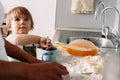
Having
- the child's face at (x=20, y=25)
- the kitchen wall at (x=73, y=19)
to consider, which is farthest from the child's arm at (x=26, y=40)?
the kitchen wall at (x=73, y=19)

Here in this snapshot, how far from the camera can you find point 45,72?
0.64 m

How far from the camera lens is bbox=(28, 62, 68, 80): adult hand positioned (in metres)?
0.61

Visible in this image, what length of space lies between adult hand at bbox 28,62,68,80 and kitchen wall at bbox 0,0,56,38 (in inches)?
96.9

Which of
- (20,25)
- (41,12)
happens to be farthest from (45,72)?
(41,12)

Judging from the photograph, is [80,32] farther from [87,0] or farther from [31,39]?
[31,39]

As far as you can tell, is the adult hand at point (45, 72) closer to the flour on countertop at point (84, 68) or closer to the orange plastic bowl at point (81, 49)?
the flour on countertop at point (84, 68)

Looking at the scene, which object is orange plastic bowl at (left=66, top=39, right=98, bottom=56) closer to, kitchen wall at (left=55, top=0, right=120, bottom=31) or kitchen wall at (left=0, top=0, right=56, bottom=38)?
kitchen wall at (left=55, top=0, right=120, bottom=31)

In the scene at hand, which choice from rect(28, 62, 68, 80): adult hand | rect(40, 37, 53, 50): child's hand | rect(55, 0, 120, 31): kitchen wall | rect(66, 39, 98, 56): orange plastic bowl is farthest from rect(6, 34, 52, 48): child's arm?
rect(55, 0, 120, 31): kitchen wall

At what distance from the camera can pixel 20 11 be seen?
2.01m

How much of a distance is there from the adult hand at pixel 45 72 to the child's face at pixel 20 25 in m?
1.29

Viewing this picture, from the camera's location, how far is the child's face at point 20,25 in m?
1.93

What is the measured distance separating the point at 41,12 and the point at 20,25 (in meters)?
1.24

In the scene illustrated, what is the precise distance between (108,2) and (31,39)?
3.76ft

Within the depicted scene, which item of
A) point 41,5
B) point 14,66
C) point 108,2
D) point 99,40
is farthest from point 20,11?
point 14,66
